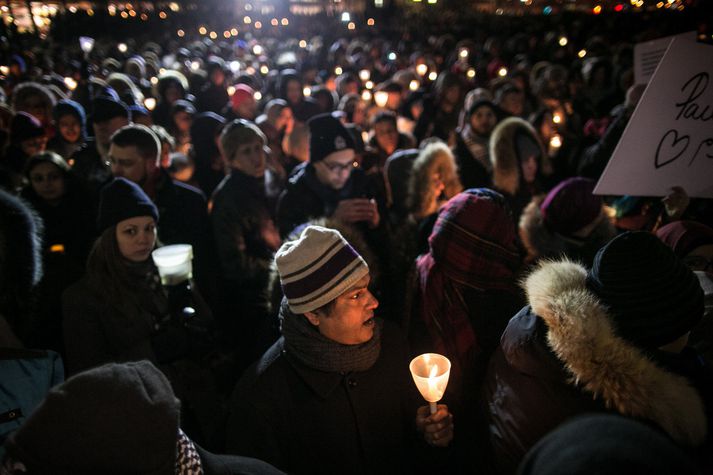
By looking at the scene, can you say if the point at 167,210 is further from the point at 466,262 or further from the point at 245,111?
Answer: the point at 245,111

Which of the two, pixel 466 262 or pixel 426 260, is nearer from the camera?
A: pixel 466 262

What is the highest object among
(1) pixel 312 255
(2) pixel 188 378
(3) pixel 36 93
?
(3) pixel 36 93

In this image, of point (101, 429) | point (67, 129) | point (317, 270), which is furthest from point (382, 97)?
point (101, 429)

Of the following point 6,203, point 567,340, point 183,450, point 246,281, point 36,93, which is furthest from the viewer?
point 36,93

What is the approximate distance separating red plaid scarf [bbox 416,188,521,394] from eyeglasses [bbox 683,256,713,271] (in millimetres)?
1148

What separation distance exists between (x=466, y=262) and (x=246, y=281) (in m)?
2.13

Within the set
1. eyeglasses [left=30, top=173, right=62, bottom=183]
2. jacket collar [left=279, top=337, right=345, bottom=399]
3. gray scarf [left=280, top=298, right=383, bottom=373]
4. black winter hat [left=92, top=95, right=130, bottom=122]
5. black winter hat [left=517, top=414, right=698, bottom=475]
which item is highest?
black winter hat [left=92, top=95, right=130, bottom=122]

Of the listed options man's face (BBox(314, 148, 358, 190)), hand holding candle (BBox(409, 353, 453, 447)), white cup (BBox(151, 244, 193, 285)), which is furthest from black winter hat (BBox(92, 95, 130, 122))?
hand holding candle (BBox(409, 353, 453, 447))

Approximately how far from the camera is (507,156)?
4.35m

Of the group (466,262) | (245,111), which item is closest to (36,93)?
(245,111)

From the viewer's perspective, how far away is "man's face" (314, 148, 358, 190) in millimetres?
3918

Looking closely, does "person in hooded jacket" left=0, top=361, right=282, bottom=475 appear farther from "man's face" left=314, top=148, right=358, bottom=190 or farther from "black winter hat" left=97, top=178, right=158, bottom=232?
"man's face" left=314, top=148, right=358, bottom=190

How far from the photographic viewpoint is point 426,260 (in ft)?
8.79

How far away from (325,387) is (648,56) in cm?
488
